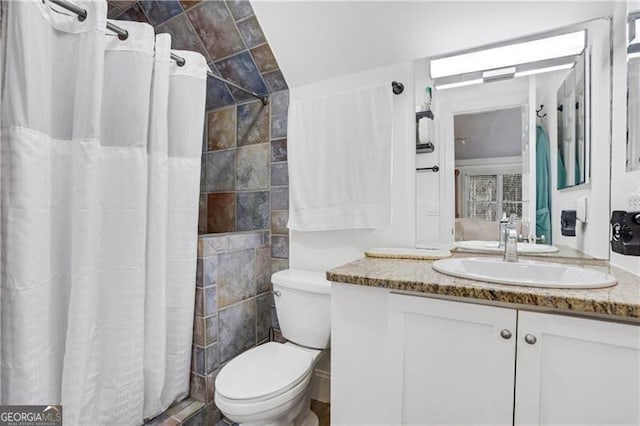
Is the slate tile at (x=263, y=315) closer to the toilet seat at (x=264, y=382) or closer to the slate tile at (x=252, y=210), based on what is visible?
the toilet seat at (x=264, y=382)

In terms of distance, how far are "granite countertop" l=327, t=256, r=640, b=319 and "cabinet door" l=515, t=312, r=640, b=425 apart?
0.05 metres

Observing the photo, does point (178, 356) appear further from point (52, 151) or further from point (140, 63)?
point (140, 63)

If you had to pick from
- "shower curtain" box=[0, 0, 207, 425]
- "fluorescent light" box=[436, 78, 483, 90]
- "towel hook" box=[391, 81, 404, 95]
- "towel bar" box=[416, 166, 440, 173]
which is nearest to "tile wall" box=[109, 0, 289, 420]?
"shower curtain" box=[0, 0, 207, 425]

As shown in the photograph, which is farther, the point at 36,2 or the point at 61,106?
the point at 61,106

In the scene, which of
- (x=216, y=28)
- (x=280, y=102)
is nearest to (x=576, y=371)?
(x=280, y=102)

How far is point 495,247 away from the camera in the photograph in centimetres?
144

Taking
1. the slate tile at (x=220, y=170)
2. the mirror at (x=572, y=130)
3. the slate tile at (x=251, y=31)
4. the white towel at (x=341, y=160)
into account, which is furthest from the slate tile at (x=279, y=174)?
the mirror at (x=572, y=130)

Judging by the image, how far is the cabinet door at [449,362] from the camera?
2.89 ft

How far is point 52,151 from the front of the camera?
1.06 m

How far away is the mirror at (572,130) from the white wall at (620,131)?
0.13 meters

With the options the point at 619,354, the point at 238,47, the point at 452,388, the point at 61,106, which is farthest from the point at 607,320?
A: the point at 238,47

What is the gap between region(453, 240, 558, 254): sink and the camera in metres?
1.36

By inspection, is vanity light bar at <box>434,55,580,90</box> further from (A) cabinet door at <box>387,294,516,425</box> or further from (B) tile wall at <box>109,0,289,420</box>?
(A) cabinet door at <box>387,294,516,425</box>

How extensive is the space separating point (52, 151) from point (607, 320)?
1.76m
